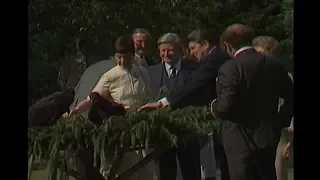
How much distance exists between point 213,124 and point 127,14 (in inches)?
34.6

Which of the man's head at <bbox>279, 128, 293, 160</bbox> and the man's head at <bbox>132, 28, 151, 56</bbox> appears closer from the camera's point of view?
the man's head at <bbox>132, 28, 151, 56</bbox>

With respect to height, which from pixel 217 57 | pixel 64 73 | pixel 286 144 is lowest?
pixel 286 144

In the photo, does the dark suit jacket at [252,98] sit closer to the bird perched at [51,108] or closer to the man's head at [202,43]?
the man's head at [202,43]

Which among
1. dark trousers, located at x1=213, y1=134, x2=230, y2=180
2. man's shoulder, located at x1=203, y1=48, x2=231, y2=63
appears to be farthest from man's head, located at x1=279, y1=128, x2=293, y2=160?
man's shoulder, located at x1=203, y1=48, x2=231, y2=63

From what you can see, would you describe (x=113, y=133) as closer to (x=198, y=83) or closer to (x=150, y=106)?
(x=150, y=106)

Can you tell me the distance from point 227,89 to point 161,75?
42 cm

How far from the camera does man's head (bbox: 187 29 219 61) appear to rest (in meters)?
5.16

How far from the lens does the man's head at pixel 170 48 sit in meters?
5.16

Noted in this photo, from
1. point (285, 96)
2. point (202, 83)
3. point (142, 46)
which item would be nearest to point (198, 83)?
point (202, 83)

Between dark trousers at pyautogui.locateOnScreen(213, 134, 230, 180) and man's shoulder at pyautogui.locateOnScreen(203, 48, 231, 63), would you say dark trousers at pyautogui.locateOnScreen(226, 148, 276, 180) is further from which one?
man's shoulder at pyautogui.locateOnScreen(203, 48, 231, 63)

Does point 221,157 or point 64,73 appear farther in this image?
point 221,157

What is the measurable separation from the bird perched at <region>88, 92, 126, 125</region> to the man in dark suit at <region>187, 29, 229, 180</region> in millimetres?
501

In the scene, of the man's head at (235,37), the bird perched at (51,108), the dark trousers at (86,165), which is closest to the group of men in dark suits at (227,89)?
the man's head at (235,37)

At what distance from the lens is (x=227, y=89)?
517 cm
